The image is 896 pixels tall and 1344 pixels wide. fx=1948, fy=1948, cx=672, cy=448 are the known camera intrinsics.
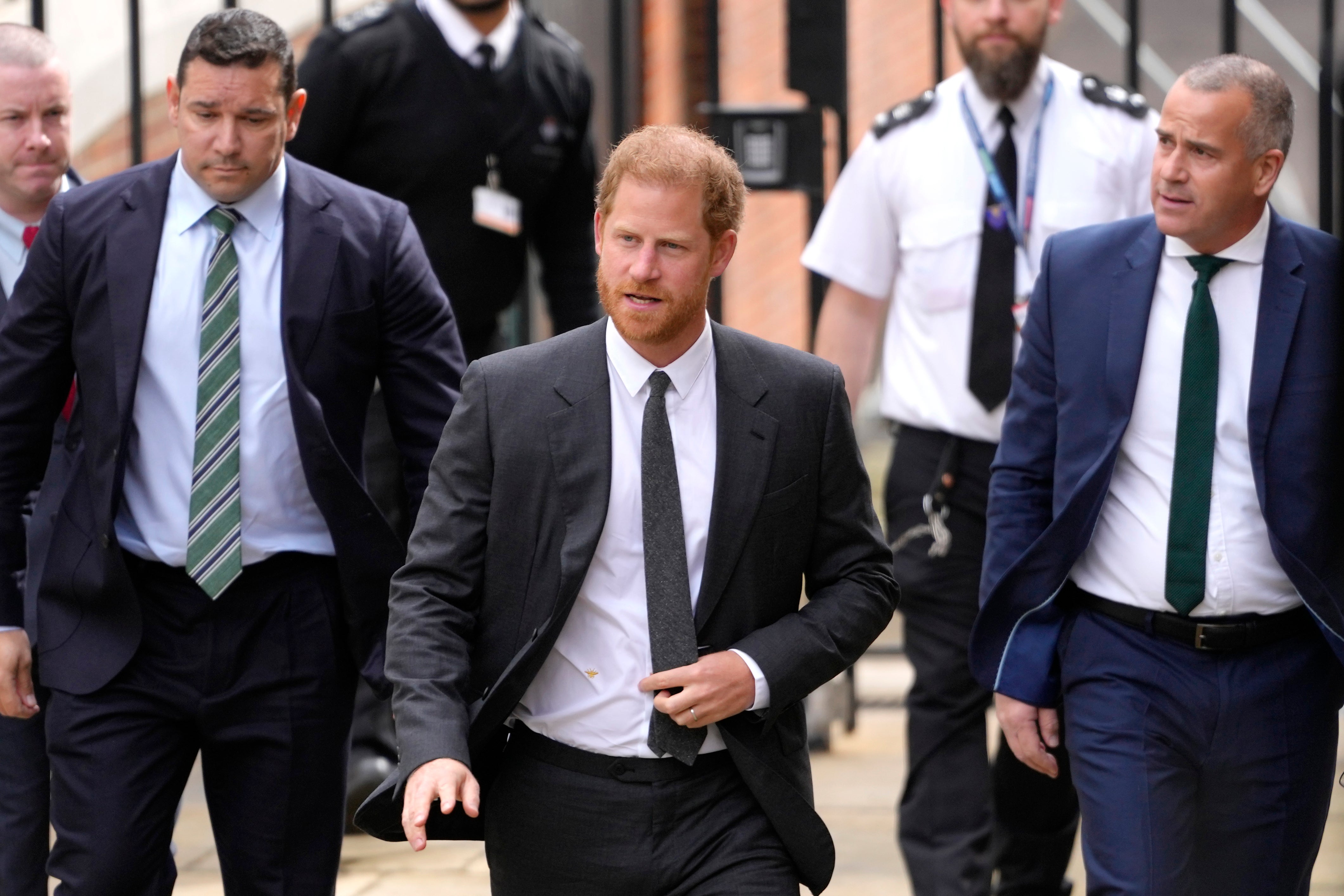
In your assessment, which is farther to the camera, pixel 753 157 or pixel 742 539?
pixel 753 157

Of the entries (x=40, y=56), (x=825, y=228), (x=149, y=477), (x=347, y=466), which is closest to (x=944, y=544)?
(x=825, y=228)

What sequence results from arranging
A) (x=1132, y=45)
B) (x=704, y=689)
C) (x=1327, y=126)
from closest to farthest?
(x=704, y=689) → (x=1327, y=126) → (x=1132, y=45)

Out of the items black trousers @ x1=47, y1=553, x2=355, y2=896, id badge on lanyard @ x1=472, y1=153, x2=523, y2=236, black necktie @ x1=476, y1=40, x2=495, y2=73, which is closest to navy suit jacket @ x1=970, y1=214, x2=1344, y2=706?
black trousers @ x1=47, y1=553, x2=355, y2=896

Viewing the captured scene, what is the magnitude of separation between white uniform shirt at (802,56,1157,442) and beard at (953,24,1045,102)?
1.6 inches

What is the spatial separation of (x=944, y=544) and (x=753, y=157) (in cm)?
142

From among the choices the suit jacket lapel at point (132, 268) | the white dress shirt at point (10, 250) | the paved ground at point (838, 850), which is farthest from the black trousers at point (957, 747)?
the white dress shirt at point (10, 250)

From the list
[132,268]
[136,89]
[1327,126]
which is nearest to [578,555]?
[132,268]

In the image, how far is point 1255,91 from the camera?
356 cm

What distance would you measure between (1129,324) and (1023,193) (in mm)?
1083

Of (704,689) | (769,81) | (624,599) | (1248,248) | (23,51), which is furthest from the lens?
(769,81)

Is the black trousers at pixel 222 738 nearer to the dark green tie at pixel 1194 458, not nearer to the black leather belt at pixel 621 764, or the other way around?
the black leather belt at pixel 621 764

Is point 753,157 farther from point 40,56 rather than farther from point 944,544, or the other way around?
point 40,56

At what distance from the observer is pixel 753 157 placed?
5.45 metres

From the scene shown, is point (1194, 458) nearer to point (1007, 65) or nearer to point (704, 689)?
point (704, 689)
